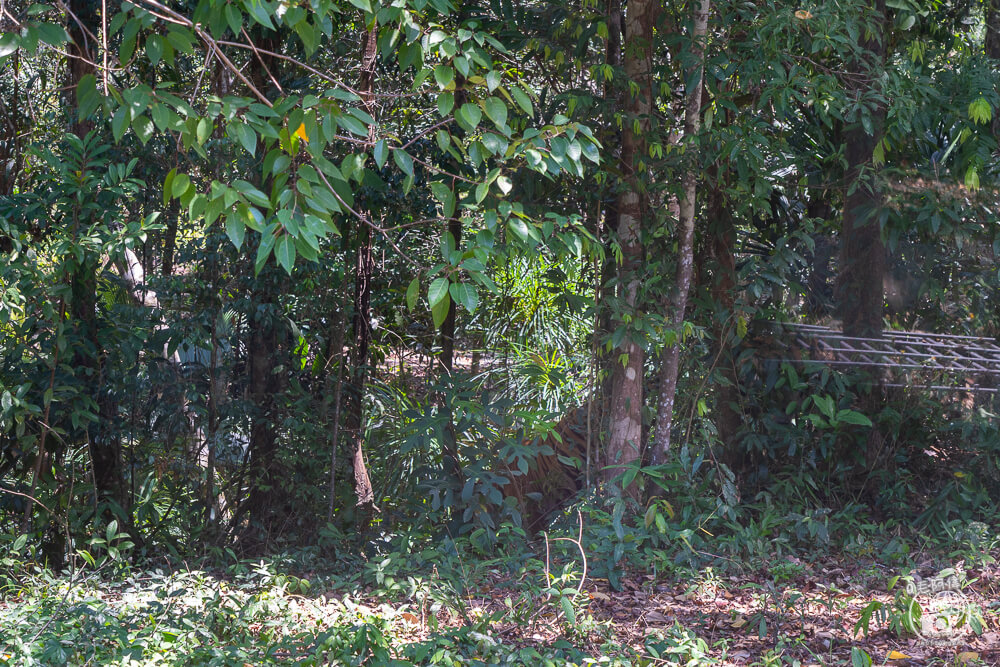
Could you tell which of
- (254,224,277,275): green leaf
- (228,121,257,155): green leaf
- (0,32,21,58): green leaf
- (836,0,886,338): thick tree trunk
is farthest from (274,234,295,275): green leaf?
(836,0,886,338): thick tree trunk

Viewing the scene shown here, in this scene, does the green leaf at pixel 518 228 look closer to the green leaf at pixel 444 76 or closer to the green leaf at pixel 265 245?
the green leaf at pixel 444 76

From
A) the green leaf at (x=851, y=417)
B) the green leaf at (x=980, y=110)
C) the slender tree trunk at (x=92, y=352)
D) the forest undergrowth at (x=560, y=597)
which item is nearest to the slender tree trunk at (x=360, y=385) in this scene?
the forest undergrowth at (x=560, y=597)

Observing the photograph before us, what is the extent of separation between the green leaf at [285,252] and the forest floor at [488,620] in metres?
1.37

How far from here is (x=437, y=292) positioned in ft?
8.00

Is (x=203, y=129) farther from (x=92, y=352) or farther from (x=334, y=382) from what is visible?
(x=334, y=382)

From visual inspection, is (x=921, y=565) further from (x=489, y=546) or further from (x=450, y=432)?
(x=450, y=432)

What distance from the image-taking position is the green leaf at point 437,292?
7.94ft

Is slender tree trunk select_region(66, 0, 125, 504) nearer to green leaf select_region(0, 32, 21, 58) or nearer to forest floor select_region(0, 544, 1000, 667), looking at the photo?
forest floor select_region(0, 544, 1000, 667)

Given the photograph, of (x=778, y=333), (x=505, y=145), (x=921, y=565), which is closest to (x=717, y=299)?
(x=778, y=333)

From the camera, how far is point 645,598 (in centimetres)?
373

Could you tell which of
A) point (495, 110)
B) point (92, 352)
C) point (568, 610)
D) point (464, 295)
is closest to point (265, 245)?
point (464, 295)

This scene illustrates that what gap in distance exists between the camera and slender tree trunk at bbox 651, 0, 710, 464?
13.1ft

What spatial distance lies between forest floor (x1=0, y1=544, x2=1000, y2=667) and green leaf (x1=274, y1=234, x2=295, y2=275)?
54.0 inches

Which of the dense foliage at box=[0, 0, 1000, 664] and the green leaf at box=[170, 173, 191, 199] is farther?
the dense foliage at box=[0, 0, 1000, 664]
